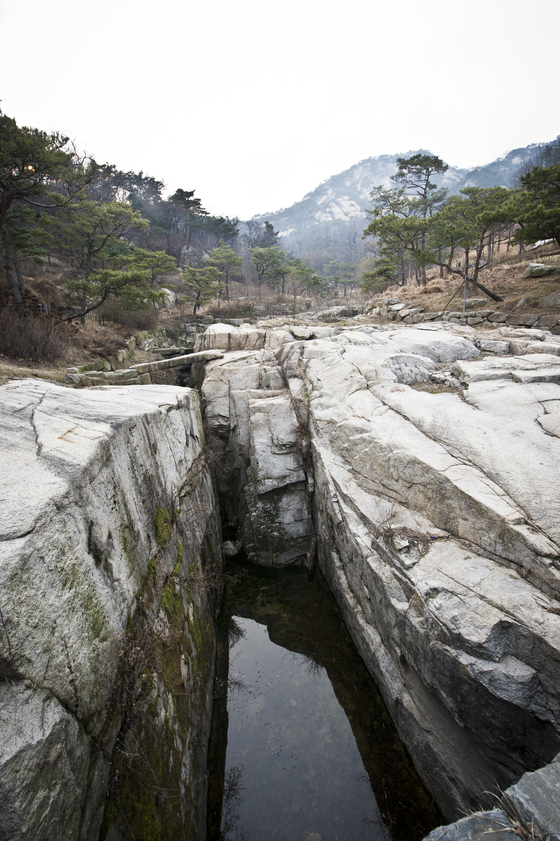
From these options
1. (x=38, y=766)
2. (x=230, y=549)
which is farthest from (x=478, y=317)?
(x=38, y=766)

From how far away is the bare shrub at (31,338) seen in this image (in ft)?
30.2

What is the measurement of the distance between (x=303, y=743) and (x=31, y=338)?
11.6m

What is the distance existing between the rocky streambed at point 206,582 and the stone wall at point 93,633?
17 millimetres

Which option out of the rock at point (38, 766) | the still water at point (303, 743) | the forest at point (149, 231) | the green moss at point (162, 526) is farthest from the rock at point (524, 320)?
the rock at point (38, 766)

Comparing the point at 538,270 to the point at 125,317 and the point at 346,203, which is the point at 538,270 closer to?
the point at 125,317

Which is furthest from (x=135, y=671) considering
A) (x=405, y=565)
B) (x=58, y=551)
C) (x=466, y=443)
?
(x=466, y=443)

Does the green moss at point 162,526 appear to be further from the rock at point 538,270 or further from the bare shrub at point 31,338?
the rock at point 538,270

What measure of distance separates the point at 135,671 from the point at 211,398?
8.81 metres

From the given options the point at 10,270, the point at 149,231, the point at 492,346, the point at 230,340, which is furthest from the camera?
the point at 149,231

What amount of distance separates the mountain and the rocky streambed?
70.6 m

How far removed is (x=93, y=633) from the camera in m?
2.64

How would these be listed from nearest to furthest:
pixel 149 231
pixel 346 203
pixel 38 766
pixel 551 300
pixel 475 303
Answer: pixel 38 766 < pixel 551 300 < pixel 475 303 < pixel 149 231 < pixel 346 203

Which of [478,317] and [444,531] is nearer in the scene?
[444,531]

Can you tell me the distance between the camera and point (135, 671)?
10.2 feet
